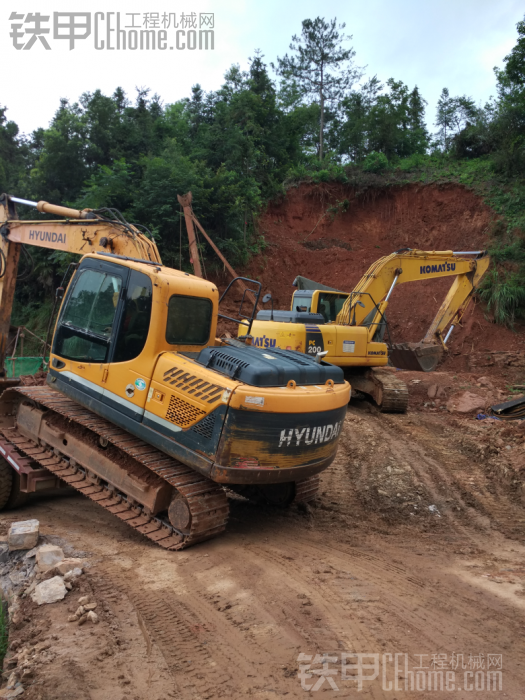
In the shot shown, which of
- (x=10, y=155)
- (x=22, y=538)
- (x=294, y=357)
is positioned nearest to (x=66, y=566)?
(x=22, y=538)

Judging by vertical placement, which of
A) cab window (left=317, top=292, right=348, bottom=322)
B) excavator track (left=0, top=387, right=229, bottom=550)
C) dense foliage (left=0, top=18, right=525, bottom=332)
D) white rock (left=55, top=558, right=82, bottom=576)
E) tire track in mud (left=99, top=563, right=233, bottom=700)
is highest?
dense foliage (left=0, top=18, right=525, bottom=332)

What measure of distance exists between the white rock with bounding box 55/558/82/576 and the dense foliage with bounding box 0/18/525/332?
1396 centimetres

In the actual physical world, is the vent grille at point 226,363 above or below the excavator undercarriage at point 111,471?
above

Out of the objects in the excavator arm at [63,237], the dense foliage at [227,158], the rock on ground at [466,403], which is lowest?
the rock on ground at [466,403]

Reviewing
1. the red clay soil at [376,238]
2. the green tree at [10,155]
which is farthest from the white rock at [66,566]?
the green tree at [10,155]

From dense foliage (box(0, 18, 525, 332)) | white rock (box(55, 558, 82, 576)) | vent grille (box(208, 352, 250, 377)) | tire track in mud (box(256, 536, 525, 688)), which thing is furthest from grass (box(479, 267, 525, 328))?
white rock (box(55, 558, 82, 576))

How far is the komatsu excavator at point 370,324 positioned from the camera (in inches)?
408

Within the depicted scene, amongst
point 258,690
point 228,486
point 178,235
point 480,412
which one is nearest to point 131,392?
point 228,486

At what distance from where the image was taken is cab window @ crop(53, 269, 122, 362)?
5.08 meters

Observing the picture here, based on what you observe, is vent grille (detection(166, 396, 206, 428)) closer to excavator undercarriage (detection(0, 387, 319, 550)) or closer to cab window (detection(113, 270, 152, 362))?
excavator undercarriage (detection(0, 387, 319, 550))

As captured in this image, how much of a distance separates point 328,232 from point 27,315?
1449 centimetres

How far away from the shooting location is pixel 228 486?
607 centimetres

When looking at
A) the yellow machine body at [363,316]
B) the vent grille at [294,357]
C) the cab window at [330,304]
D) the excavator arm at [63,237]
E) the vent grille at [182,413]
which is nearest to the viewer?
the vent grille at [182,413]

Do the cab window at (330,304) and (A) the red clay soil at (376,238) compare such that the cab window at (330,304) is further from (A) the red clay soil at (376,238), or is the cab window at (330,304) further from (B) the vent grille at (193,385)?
(B) the vent grille at (193,385)
